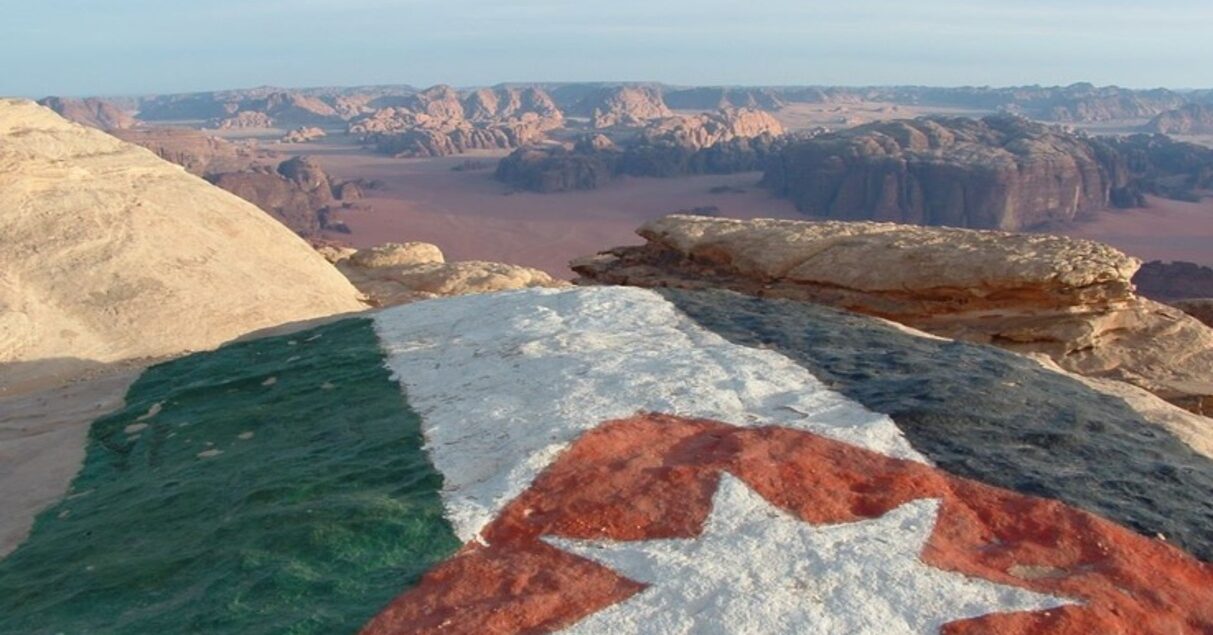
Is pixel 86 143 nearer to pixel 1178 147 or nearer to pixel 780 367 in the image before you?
pixel 780 367

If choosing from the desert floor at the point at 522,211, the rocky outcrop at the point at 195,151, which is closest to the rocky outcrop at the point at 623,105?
the rocky outcrop at the point at 195,151

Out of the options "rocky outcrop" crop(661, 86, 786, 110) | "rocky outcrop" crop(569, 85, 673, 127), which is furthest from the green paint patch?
"rocky outcrop" crop(661, 86, 786, 110)

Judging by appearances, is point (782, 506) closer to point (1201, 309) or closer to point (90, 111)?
point (1201, 309)

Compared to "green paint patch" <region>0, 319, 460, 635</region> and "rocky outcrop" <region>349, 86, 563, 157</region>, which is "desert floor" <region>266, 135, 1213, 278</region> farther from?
"green paint patch" <region>0, 319, 460, 635</region>

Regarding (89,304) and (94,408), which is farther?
(89,304)

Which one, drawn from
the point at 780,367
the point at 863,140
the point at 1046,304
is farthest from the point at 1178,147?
the point at 780,367

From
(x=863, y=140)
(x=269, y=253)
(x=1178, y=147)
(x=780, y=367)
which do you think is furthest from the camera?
(x=1178, y=147)
